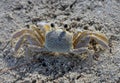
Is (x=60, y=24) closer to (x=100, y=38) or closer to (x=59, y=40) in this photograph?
(x=59, y=40)

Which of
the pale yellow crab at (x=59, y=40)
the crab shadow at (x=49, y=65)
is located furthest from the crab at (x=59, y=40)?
the crab shadow at (x=49, y=65)

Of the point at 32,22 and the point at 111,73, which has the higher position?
the point at 32,22

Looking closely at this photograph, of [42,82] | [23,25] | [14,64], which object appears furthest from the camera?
[23,25]

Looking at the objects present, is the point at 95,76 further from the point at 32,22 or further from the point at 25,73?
the point at 32,22

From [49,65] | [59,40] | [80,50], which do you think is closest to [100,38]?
[80,50]

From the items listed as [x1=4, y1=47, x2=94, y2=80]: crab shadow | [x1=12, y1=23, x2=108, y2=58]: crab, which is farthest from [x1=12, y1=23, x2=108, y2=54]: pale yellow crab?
[x1=4, y1=47, x2=94, y2=80]: crab shadow

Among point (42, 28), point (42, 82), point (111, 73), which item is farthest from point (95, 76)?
point (42, 28)
